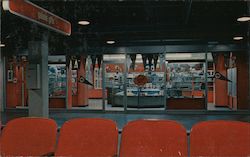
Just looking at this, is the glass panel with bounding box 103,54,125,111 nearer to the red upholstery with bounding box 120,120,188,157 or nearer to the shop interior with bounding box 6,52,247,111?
the shop interior with bounding box 6,52,247,111

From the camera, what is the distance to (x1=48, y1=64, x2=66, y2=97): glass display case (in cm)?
1016

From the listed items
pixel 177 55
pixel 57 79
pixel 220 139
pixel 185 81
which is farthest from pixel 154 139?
pixel 57 79

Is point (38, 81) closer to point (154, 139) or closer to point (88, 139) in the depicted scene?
point (88, 139)

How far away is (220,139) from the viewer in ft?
7.26

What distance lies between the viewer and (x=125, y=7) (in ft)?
22.8

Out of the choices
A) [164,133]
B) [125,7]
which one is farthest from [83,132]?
[125,7]

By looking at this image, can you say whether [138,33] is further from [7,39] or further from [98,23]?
[7,39]

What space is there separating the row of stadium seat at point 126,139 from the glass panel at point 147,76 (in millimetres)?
7605

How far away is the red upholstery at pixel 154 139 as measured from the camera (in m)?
2.25

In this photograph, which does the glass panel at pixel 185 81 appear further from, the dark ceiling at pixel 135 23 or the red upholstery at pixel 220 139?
the red upholstery at pixel 220 139

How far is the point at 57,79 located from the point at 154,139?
8.38 metres

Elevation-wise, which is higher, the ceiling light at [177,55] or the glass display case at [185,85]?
the ceiling light at [177,55]

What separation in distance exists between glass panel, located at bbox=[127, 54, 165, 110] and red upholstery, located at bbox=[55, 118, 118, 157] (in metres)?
7.61

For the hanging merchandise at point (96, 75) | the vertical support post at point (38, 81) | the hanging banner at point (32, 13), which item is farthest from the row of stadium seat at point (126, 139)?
the hanging merchandise at point (96, 75)
